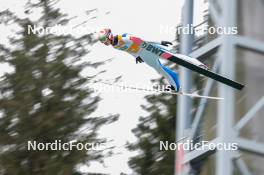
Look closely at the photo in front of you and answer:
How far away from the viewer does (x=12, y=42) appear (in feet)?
77.4

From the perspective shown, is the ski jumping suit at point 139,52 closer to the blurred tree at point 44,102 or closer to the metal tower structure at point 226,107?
the metal tower structure at point 226,107

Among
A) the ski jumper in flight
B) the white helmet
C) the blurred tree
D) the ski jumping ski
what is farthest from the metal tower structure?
the blurred tree

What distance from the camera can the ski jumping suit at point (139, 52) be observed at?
39.8 ft

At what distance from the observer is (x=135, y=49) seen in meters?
12.4

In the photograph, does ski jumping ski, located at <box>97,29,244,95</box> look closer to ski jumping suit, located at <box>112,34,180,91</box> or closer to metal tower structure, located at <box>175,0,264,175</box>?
ski jumping suit, located at <box>112,34,180,91</box>

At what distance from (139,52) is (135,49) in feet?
0.48

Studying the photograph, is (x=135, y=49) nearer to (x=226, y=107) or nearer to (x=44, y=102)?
(x=226, y=107)

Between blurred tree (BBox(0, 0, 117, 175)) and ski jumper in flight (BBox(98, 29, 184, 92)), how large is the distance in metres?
8.54

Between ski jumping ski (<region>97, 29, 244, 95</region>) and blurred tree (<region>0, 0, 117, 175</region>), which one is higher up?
ski jumping ski (<region>97, 29, 244, 95</region>)

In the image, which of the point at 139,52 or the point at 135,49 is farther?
the point at 139,52

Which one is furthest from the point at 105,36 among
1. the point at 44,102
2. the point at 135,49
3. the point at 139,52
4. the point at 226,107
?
the point at 44,102

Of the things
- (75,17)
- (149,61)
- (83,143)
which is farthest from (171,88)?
(75,17)

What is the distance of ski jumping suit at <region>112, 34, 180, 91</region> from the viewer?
478 inches

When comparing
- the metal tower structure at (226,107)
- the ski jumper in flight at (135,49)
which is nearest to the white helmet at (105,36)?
the ski jumper in flight at (135,49)
